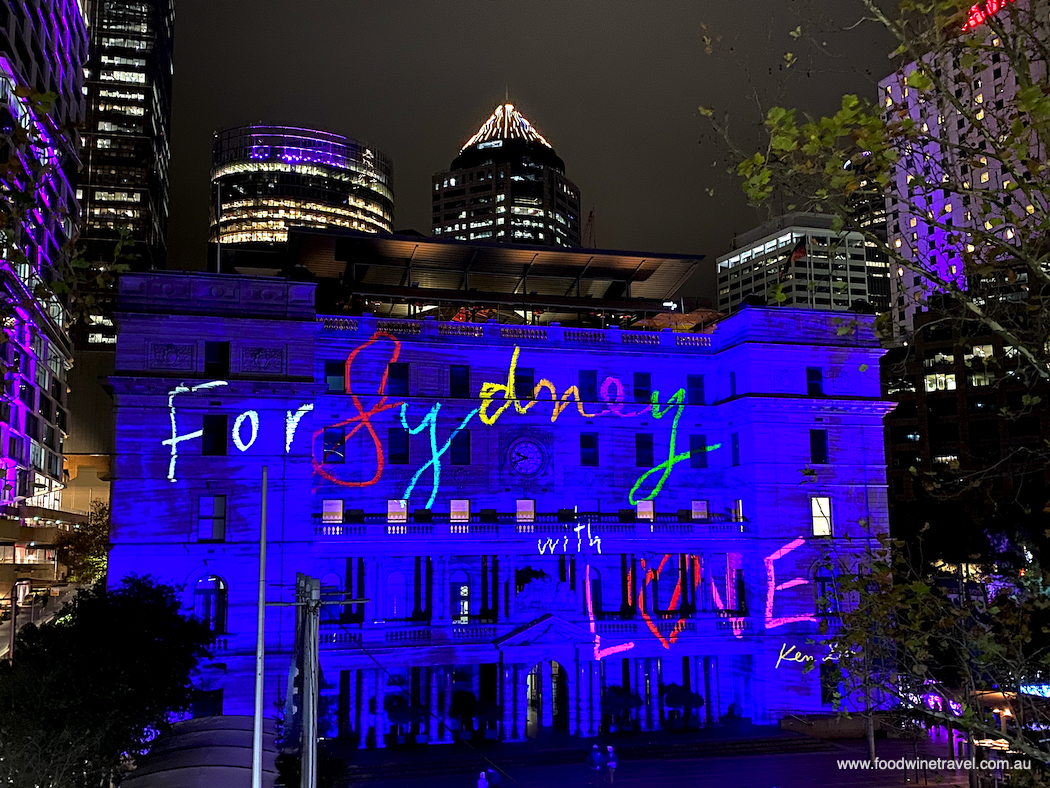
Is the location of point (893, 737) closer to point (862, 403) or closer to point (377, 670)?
point (862, 403)

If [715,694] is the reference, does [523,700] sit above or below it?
above

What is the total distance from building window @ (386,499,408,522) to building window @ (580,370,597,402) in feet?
44.6

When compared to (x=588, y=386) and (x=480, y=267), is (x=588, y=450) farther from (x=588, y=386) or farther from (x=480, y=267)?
(x=480, y=267)

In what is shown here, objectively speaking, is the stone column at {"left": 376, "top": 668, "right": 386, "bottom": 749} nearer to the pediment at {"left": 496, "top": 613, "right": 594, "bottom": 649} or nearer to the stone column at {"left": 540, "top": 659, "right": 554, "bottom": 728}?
the pediment at {"left": 496, "top": 613, "right": 594, "bottom": 649}

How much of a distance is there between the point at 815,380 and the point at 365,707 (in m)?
35.4

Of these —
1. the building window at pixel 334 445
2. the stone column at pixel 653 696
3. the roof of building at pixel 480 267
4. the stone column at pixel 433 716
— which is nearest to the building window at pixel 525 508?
the stone column at pixel 433 716

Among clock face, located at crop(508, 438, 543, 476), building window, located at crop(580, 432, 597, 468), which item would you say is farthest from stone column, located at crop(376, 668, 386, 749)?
building window, located at crop(580, 432, 597, 468)

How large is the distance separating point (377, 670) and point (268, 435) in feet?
48.2

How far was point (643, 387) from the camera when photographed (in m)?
64.0

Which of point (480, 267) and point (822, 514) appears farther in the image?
point (480, 267)

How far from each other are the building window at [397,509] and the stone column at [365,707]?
9172mm

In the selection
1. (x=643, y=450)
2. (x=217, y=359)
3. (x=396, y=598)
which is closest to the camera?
(x=217, y=359)

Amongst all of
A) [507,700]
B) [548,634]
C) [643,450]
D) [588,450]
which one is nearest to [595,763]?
[507,700]

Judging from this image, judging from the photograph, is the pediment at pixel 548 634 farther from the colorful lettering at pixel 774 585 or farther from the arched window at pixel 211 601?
the arched window at pixel 211 601
